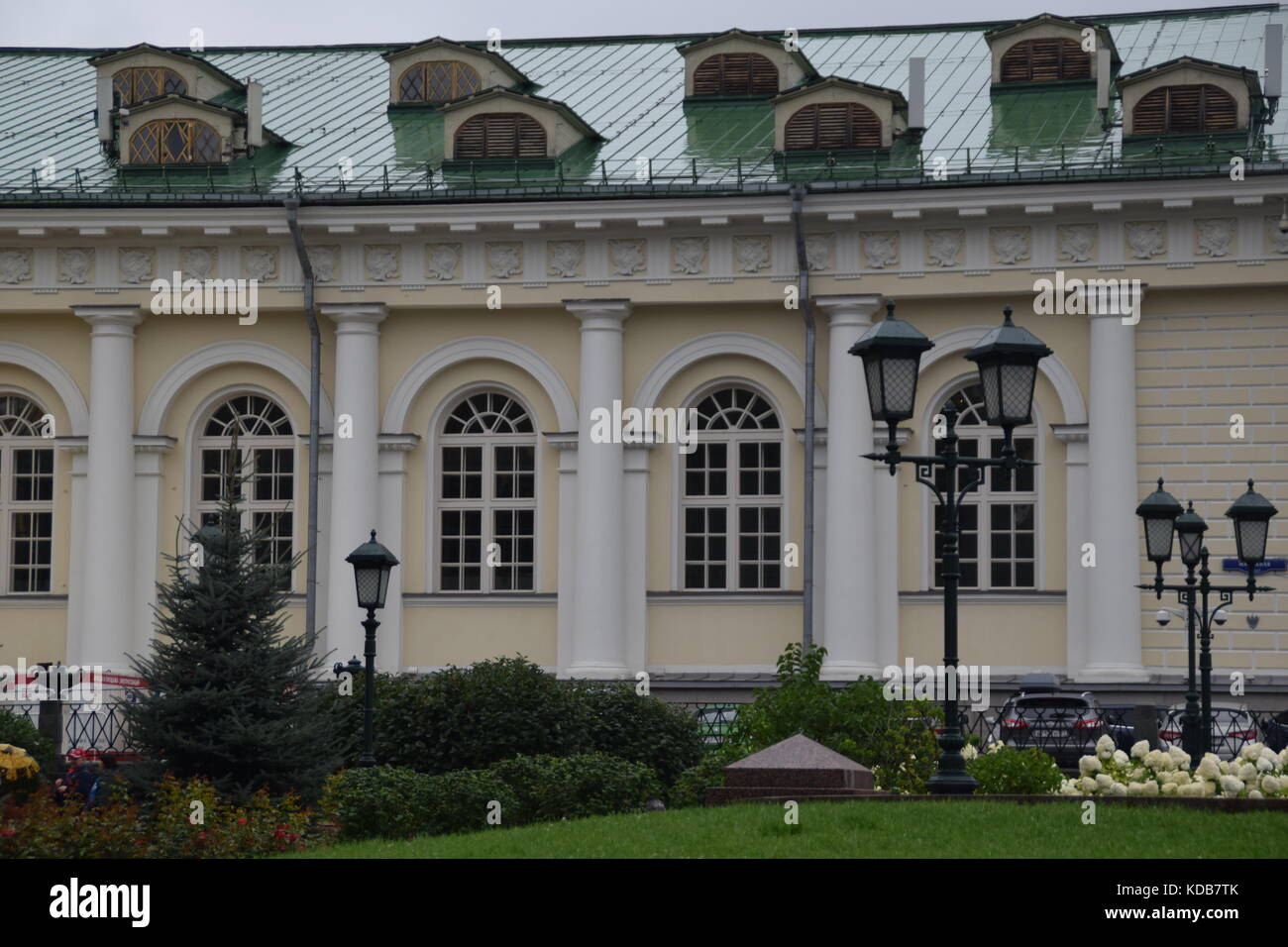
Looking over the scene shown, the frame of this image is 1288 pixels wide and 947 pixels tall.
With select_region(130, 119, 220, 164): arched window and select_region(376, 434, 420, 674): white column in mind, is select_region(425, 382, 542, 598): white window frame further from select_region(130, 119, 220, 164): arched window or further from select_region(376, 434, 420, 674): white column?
select_region(130, 119, 220, 164): arched window

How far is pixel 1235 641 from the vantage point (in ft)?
98.9

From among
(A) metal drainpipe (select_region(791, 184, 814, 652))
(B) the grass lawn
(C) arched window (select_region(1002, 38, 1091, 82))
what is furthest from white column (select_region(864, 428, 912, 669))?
(B) the grass lawn

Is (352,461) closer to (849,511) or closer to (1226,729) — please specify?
(849,511)

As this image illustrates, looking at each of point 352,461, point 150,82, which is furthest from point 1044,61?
point 150,82

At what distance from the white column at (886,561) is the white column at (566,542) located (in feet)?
15.1

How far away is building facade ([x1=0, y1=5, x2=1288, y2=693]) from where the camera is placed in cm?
3062

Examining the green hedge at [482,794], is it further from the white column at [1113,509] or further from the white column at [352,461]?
the white column at [352,461]

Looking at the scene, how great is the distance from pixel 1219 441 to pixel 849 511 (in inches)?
214

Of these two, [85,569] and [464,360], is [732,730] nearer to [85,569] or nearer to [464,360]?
[464,360]

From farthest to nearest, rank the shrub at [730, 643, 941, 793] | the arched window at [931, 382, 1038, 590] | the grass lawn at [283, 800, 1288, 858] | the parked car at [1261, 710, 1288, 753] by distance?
1. the arched window at [931, 382, 1038, 590]
2. the parked car at [1261, 710, 1288, 753]
3. the shrub at [730, 643, 941, 793]
4. the grass lawn at [283, 800, 1288, 858]

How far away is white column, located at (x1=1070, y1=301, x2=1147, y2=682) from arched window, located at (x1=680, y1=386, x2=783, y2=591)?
4758 millimetres

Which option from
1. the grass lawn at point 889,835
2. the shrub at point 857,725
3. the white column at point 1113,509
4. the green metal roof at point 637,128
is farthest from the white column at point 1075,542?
the grass lawn at point 889,835

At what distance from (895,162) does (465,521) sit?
8.71m

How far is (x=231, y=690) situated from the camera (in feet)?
67.0
